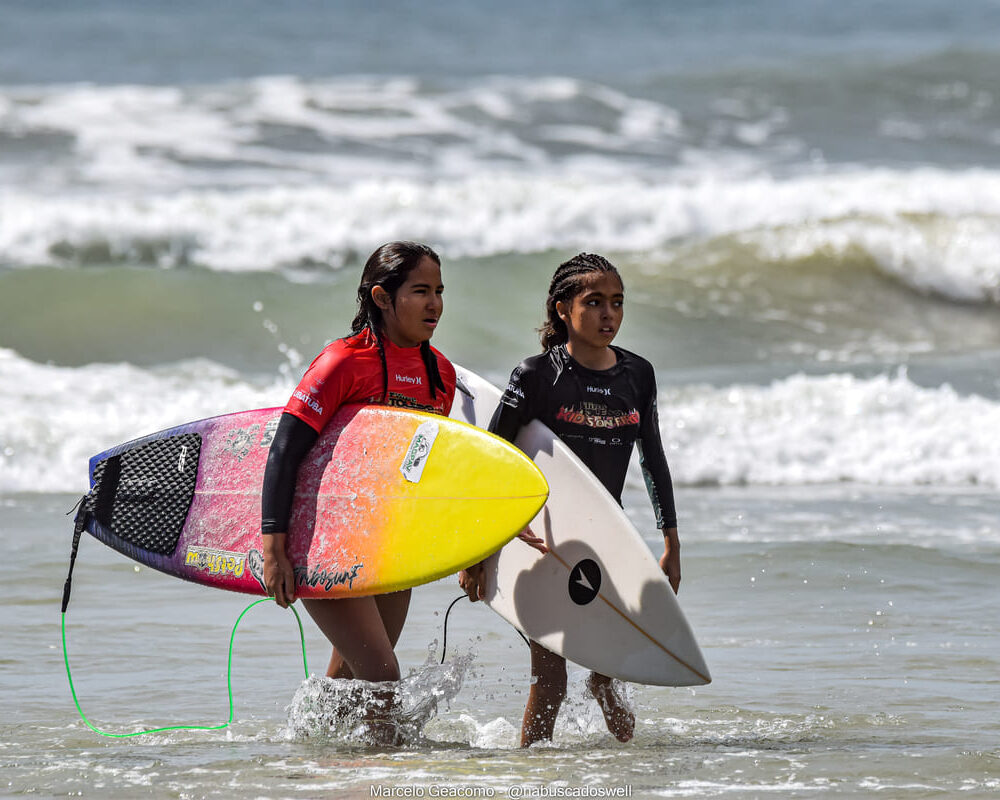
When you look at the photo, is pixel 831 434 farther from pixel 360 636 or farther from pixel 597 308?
pixel 360 636

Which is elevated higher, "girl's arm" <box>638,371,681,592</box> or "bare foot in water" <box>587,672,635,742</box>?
"girl's arm" <box>638,371,681,592</box>

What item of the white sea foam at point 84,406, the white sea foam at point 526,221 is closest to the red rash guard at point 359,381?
the white sea foam at point 84,406

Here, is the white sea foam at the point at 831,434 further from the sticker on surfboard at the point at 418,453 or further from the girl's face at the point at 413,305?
the girl's face at the point at 413,305

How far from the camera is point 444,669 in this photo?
3535 mm

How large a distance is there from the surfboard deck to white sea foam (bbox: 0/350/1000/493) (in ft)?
13.8

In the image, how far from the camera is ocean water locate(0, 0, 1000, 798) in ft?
11.7

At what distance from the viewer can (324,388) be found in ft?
10.3

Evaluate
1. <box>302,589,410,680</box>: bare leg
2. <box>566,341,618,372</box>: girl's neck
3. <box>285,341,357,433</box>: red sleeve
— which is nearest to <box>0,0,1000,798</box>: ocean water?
<box>302,589,410,680</box>: bare leg

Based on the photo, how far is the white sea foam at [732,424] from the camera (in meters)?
7.81

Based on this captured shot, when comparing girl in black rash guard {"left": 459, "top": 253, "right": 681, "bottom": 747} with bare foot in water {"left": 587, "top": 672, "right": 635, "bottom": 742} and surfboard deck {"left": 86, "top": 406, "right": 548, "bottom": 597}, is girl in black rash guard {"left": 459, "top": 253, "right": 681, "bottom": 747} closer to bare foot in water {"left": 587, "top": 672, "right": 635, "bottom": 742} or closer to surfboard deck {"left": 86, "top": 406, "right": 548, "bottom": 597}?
bare foot in water {"left": 587, "top": 672, "right": 635, "bottom": 742}

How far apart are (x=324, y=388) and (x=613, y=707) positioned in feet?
3.90

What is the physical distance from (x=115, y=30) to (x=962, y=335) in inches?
754

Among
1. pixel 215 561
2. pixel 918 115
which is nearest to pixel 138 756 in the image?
pixel 215 561

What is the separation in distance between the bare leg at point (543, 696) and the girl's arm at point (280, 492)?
2.45 feet
